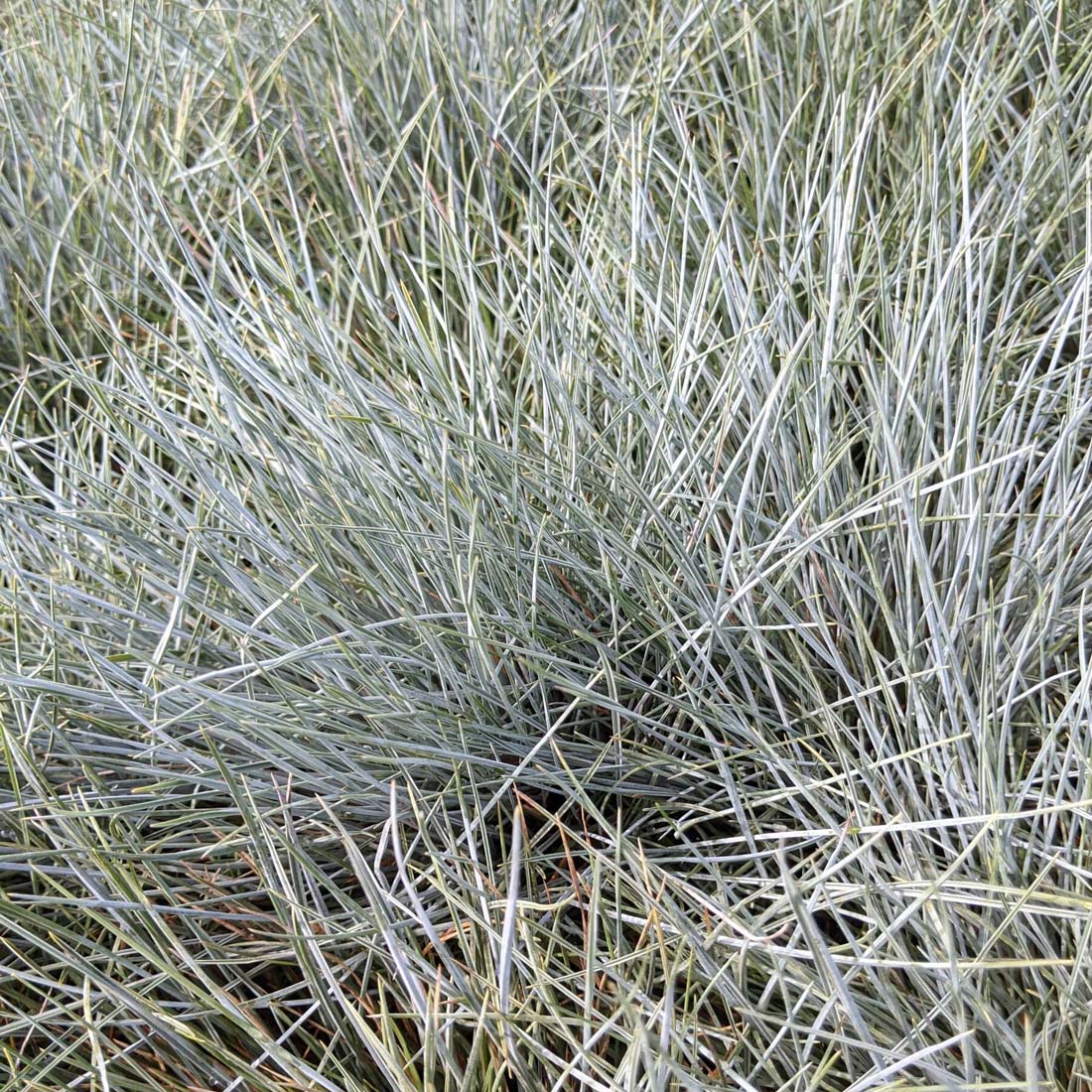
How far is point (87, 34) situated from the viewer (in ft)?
4.94

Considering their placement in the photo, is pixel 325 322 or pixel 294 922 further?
pixel 325 322

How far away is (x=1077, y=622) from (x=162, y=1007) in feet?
2.37

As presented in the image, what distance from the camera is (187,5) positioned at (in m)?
1.51

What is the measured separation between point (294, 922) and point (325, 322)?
532 millimetres

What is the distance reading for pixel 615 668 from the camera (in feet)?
2.98

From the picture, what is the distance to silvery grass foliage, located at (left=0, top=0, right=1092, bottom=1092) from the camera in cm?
72

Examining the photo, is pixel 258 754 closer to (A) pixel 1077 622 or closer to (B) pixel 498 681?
(B) pixel 498 681

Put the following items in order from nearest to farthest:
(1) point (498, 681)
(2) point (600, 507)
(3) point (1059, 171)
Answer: (1) point (498, 681) < (2) point (600, 507) < (3) point (1059, 171)

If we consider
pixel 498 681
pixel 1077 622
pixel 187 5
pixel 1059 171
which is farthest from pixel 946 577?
pixel 187 5

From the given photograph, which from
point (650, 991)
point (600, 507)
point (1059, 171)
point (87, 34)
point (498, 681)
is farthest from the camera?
point (87, 34)

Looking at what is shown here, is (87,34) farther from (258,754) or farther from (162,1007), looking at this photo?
(162,1007)

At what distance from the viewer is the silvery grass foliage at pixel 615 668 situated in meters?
0.72

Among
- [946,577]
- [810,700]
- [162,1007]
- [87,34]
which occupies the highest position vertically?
[87,34]

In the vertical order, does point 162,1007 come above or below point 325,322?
below
